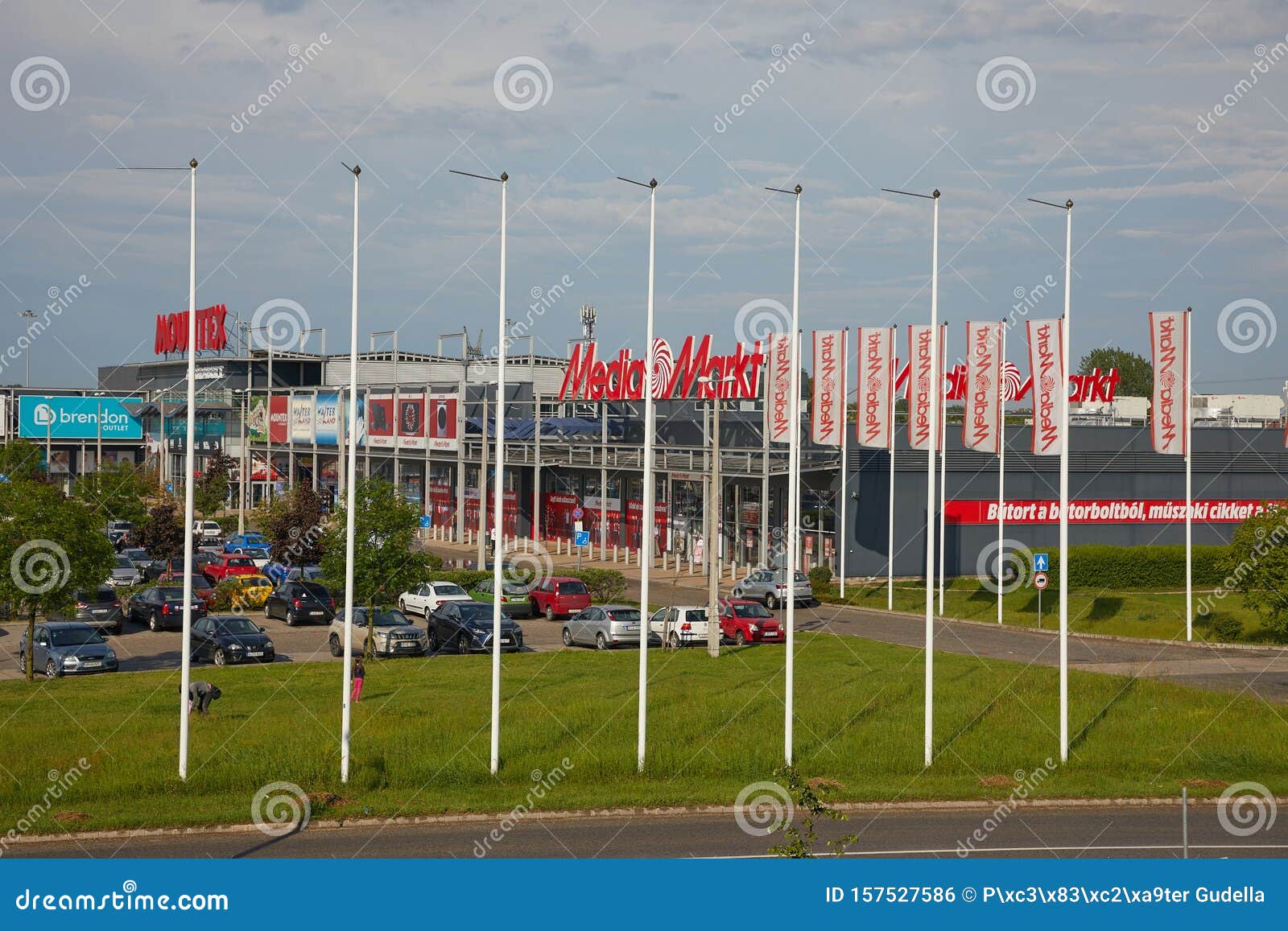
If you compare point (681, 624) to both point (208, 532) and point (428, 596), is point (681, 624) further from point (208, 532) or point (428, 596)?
point (208, 532)

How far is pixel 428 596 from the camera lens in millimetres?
41281

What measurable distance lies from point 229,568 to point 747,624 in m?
21.1

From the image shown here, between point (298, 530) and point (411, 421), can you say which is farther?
point (411, 421)

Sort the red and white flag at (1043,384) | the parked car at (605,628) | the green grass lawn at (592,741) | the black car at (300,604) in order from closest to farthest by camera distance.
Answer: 1. the green grass lawn at (592,741)
2. the red and white flag at (1043,384)
3. the parked car at (605,628)
4. the black car at (300,604)

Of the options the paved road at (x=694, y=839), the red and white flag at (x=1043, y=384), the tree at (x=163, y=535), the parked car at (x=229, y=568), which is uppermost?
the red and white flag at (x=1043, y=384)

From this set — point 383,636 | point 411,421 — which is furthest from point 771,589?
point 411,421

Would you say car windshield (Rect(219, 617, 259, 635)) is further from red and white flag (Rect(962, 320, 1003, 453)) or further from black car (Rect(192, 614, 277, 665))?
red and white flag (Rect(962, 320, 1003, 453))

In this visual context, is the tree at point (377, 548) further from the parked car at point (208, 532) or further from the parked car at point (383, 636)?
the parked car at point (208, 532)

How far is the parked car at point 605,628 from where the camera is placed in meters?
35.9

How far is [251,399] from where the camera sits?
86250 mm

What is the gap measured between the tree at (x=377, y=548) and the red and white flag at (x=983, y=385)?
18.0 metres

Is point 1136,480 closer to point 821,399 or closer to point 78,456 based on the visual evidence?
point 821,399

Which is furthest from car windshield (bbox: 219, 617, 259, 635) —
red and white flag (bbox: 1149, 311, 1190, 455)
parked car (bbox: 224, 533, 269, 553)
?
red and white flag (bbox: 1149, 311, 1190, 455)

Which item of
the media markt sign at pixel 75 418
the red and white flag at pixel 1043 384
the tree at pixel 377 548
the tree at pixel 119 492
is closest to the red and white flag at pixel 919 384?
the red and white flag at pixel 1043 384
